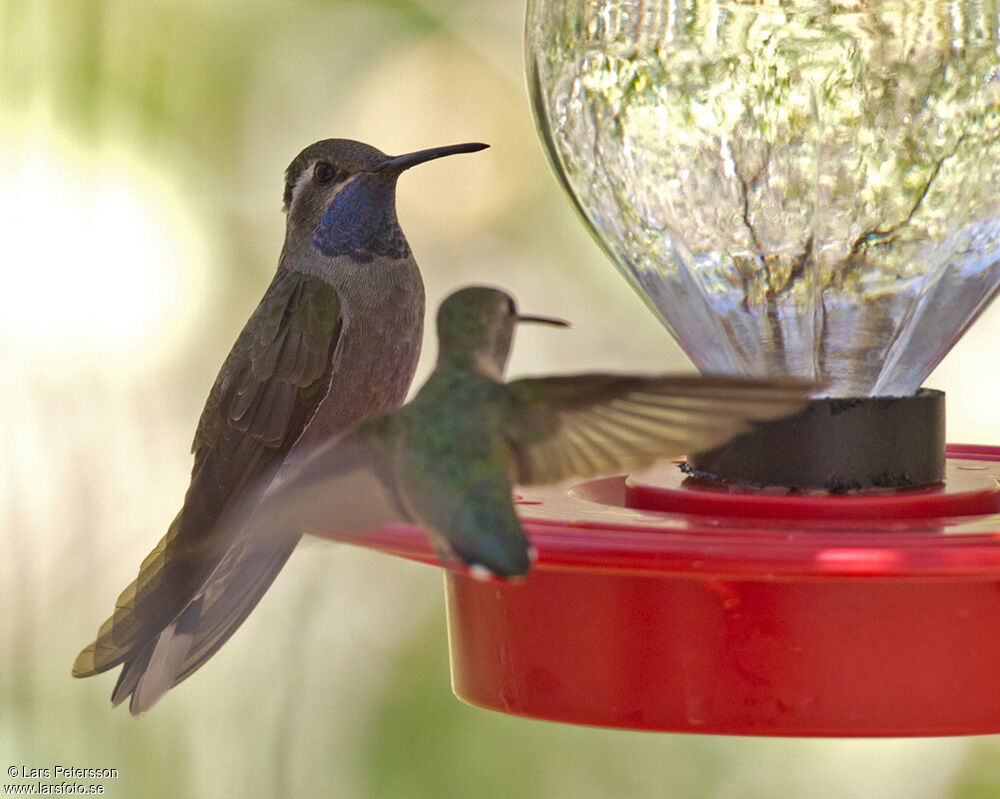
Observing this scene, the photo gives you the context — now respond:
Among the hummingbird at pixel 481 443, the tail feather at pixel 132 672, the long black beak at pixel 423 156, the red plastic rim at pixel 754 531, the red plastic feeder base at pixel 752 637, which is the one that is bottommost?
the tail feather at pixel 132 672

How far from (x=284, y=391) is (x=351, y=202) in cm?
46

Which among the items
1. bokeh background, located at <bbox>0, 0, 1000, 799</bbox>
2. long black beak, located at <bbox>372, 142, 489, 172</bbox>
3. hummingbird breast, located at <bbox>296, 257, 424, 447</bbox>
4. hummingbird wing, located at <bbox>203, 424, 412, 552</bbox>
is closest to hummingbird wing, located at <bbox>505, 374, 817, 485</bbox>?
hummingbird wing, located at <bbox>203, 424, 412, 552</bbox>

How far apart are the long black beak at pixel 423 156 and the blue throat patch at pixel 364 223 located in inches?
2.5

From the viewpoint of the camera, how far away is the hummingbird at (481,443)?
5.13 ft

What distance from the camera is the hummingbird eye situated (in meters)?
2.78

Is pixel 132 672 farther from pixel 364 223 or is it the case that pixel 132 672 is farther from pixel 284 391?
pixel 364 223

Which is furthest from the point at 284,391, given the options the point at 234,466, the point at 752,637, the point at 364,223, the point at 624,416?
the point at 752,637

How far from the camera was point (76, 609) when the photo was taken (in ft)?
10.5

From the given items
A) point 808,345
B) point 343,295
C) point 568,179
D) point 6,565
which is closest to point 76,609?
point 6,565

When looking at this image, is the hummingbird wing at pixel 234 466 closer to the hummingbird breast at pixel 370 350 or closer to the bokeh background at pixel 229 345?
the hummingbird breast at pixel 370 350

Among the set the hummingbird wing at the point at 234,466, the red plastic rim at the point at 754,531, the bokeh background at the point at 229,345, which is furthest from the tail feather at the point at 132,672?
the red plastic rim at the point at 754,531

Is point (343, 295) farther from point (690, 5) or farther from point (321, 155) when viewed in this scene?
point (690, 5)

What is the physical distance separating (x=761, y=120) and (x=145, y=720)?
214 centimetres

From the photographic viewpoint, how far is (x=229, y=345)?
371 centimetres
